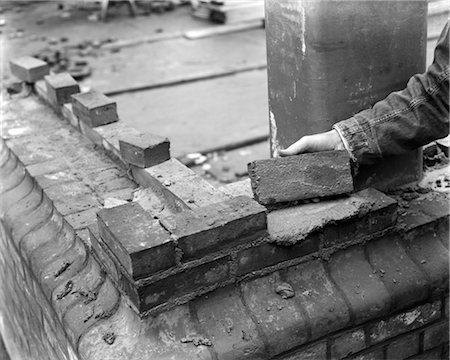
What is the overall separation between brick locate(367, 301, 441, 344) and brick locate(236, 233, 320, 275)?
14.1 inches

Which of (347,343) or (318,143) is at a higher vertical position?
(318,143)

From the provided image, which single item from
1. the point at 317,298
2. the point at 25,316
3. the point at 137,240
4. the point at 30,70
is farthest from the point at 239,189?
the point at 30,70

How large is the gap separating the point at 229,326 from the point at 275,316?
0.51 ft

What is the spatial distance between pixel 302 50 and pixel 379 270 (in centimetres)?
85

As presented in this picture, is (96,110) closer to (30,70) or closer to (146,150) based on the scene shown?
(146,150)

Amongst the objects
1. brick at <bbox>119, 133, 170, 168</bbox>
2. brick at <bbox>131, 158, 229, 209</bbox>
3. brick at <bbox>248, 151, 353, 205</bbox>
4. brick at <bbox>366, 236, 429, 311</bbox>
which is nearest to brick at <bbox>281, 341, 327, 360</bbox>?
brick at <bbox>366, 236, 429, 311</bbox>

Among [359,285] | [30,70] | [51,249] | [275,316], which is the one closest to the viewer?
[275,316]

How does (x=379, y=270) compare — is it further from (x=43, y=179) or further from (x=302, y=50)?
(x=43, y=179)

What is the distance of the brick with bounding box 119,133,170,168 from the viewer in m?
2.86

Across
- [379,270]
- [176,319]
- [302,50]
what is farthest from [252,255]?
[302,50]

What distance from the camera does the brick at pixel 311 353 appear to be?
2.23 m

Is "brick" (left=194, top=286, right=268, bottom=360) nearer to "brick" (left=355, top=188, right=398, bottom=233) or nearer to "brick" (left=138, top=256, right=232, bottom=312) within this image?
"brick" (left=138, top=256, right=232, bottom=312)

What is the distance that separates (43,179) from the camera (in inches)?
122

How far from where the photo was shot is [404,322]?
2.46m
